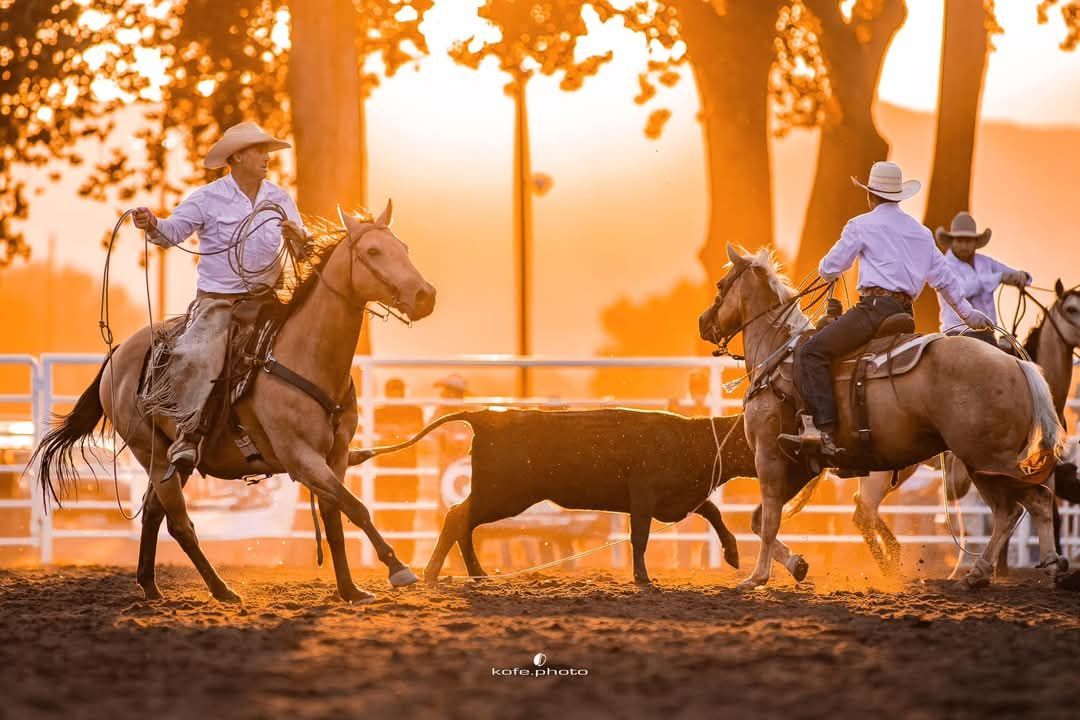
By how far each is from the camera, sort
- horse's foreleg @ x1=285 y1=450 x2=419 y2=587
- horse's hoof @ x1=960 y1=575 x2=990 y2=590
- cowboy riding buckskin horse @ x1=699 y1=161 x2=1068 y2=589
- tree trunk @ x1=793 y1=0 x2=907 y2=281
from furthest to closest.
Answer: tree trunk @ x1=793 y1=0 x2=907 y2=281 → horse's hoof @ x1=960 y1=575 x2=990 y2=590 → cowboy riding buckskin horse @ x1=699 y1=161 x2=1068 y2=589 → horse's foreleg @ x1=285 y1=450 x2=419 y2=587

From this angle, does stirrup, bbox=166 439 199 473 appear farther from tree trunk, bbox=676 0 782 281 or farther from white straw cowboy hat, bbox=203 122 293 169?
tree trunk, bbox=676 0 782 281

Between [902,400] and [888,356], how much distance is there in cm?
23

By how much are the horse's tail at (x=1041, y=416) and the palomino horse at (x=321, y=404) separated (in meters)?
2.85

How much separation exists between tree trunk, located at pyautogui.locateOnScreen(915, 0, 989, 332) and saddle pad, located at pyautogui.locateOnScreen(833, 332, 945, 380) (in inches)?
269

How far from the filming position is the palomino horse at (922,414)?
24.4ft

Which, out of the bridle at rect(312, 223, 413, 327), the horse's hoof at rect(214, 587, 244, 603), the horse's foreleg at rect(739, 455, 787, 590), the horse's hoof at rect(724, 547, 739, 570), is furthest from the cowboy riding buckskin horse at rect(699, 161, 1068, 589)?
the horse's hoof at rect(214, 587, 244, 603)

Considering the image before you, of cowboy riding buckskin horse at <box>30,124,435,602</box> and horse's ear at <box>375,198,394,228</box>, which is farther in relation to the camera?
horse's ear at <box>375,198,394,228</box>

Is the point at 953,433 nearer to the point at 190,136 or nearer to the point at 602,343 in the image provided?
the point at 190,136

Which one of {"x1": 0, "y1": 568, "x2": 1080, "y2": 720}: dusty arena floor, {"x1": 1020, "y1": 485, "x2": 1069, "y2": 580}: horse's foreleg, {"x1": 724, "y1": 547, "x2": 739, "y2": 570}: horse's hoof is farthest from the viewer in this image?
{"x1": 724, "y1": 547, "x2": 739, "y2": 570}: horse's hoof

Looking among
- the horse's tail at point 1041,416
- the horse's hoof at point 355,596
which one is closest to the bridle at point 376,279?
the horse's hoof at point 355,596

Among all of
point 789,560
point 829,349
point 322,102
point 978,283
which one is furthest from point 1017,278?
point 322,102

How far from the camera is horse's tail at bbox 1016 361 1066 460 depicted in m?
7.36

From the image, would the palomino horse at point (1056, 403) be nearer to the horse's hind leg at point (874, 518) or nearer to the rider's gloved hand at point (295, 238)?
the horse's hind leg at point (874, 518)

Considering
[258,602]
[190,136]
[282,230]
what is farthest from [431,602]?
[190,136]
